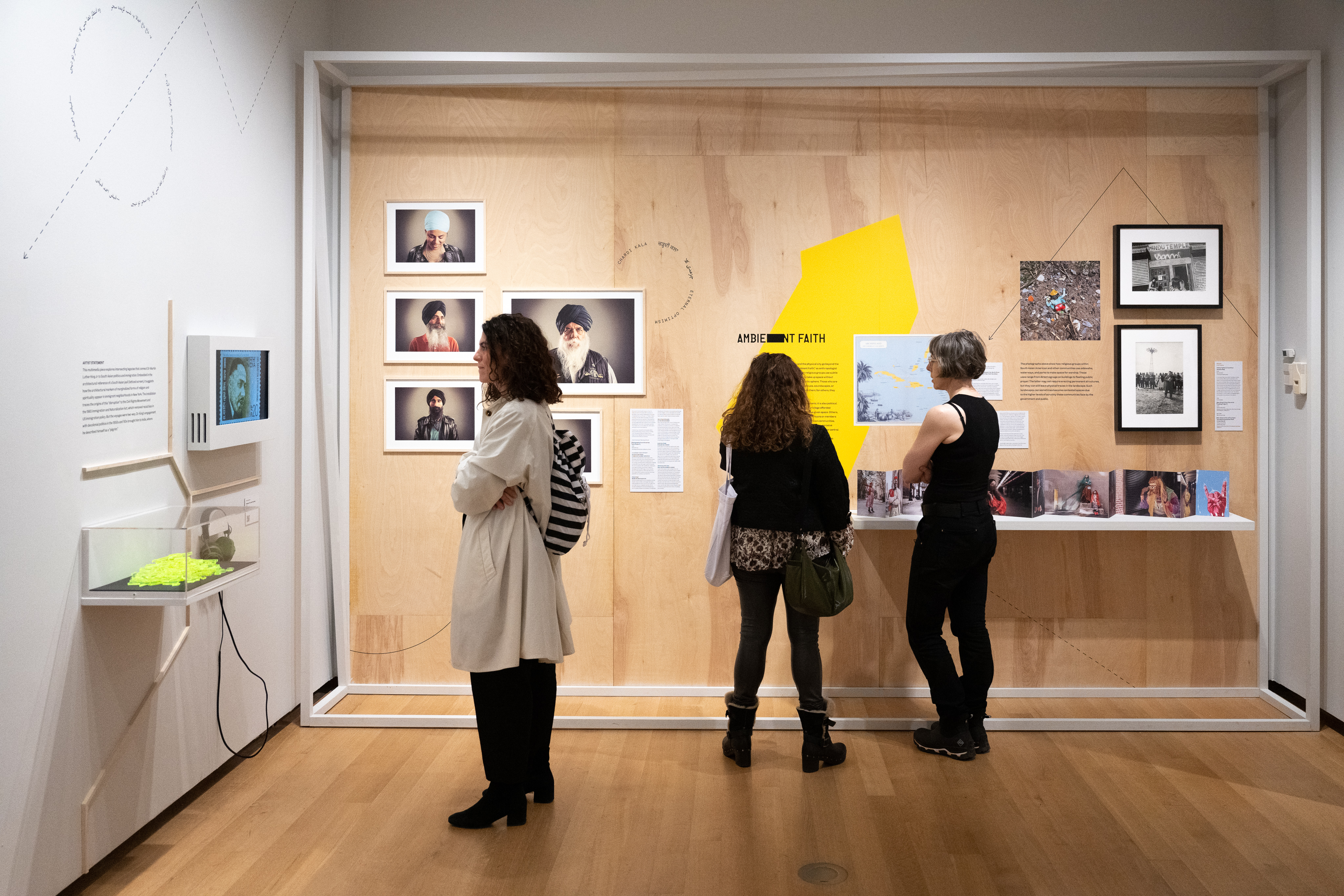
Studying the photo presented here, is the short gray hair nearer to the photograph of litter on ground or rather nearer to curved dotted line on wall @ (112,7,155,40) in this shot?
the photograph of litter on ground

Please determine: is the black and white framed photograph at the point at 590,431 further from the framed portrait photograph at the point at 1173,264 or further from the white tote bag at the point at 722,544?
the framed portrait photograph at the point at 1173,264

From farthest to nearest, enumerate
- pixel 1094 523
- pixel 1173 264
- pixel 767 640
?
pixel 1173 264
pixel 1094 523
pixel 767 640

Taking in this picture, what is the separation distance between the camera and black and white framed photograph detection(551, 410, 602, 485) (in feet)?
15.0

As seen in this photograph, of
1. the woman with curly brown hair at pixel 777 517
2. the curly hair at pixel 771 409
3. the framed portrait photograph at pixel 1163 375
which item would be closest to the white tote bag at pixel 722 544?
the woman with curly brown hair at pixel 777 517

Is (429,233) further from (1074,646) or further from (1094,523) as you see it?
(1074,646)

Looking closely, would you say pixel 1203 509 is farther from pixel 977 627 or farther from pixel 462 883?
pixel 462 883

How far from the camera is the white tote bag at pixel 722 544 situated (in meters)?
3.75

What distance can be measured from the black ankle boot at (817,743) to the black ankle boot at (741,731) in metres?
0.20

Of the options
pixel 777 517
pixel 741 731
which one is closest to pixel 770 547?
pixel 777 517

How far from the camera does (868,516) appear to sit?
432cm

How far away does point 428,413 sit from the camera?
4590 mm

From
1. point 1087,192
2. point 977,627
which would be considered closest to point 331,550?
point 977,627

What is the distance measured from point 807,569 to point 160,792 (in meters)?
2.38

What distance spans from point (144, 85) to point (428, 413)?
1.87 metres
